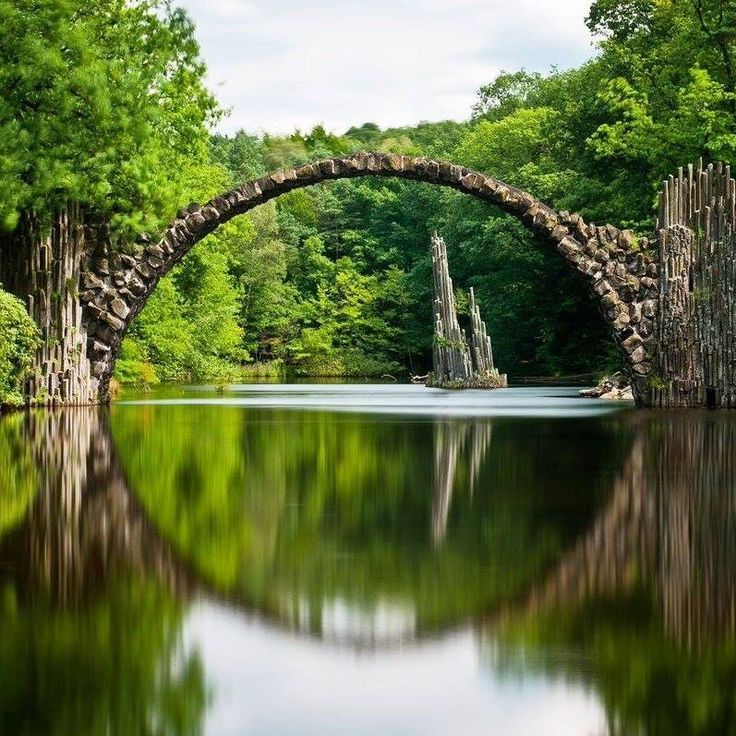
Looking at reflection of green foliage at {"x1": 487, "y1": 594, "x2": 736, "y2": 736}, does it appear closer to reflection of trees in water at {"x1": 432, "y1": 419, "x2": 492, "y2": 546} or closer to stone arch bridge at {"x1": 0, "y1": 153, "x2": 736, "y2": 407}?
reflection of trees in water at {"x1": 432, "y1": 419, "x2": 492, "y2": 546}

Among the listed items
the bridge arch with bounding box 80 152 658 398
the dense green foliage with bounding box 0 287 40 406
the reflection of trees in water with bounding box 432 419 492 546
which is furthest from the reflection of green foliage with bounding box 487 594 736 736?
the bridge arch with bounding box 80 152 658 398

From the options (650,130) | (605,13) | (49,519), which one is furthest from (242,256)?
(49,519)

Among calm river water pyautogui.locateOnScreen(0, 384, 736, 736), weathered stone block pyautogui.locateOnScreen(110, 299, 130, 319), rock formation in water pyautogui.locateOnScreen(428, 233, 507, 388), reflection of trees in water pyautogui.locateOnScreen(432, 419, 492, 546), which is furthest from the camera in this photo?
rock formation in water pyautogui.locateOnScreen(428, 233, 507, 388)

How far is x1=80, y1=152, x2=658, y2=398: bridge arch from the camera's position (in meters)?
24.3

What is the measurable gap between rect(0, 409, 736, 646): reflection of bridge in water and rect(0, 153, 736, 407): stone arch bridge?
10159 millimetres

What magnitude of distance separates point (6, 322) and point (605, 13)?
26.2 meters

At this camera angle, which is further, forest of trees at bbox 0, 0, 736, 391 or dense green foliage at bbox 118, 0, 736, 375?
dense green foliage at bbox 118, 0, 736, 375

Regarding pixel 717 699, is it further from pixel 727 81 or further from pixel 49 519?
pixel 727 81

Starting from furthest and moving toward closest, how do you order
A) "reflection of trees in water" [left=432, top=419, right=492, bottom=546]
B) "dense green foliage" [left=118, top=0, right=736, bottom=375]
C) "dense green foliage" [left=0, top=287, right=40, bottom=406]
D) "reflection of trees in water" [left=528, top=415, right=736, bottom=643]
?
1. "dense green foliage" [left=118, top=0, right=736, bottom=375]
2. "dense green foliage" [left=0, top=287, right=40, bottom=406]
3. "reflection of trees in water" [left=432, top=419, right=492, bottom=546]
4. "reflection of trees in water" [left=528, top=415, right=736, bottom=643]

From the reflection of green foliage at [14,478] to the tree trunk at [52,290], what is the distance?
682 centimetres

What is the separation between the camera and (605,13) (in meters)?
42.2

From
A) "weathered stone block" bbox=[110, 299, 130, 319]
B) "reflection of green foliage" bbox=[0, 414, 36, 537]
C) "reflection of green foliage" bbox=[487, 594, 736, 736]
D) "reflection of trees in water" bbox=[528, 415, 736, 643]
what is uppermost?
"weathered stone block" bbox=[110, 299, 130, 319]

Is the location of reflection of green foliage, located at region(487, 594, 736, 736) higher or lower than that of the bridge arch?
lower

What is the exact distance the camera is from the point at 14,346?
21.5 m
